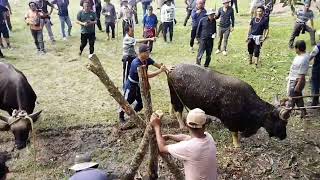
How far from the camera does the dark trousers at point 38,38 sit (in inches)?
582

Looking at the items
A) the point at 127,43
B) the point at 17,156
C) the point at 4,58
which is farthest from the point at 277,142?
the point at 4,58

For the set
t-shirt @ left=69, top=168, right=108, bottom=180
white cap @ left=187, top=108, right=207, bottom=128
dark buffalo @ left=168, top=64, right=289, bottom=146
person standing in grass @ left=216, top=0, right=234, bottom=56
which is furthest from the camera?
person standing in grass @ left=216, top=0, right=234, bottom=56

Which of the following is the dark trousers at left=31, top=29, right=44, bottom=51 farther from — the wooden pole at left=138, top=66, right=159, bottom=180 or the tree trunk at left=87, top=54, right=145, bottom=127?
the wooden pole at left=138, top=66, right=159, bottom=180

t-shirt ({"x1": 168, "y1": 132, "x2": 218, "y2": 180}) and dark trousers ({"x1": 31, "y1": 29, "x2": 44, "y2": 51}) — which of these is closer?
t-shirt ({"x1": 168, "y1": 132, "x2": 218, "y2": 180})

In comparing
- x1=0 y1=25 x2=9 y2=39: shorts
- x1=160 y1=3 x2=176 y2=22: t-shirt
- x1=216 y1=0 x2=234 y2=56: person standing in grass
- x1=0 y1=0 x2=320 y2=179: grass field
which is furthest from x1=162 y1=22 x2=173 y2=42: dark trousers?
x1=0 y1=25 x2=9 y2=39: shorts

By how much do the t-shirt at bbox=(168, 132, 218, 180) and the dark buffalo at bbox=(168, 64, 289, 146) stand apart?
3649mm

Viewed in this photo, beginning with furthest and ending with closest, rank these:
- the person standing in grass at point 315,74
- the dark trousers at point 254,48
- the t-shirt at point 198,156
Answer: the dark trousers at point 254,48, the person standing in grass at point 315,74, the t-shirt at point 198,156

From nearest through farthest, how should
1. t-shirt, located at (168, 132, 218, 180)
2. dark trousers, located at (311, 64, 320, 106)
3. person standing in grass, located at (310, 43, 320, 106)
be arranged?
t-shirt, located at (168, 132, 218, 180) < person standing in grass, located at (310, 43, 320, 106) < dark trousers, located at (311, 64, 320, 106)

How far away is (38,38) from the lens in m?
15.1

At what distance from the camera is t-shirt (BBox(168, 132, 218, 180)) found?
506 cm

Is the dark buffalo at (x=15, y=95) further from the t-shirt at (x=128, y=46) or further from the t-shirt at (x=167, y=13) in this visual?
the t-shirt at (x=167, y=13)

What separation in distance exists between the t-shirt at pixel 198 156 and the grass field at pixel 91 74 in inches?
143

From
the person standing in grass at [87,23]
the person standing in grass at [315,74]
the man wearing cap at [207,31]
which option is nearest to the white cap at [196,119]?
the person standing in grass at [315,74]

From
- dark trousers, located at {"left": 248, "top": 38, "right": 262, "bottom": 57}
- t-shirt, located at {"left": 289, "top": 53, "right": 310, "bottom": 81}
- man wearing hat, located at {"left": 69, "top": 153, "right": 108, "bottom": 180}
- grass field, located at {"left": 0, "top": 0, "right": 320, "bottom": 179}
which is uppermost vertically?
t-shirt, located at {"left": 289, "top": 53, "right": 310, "bottom": 81}
